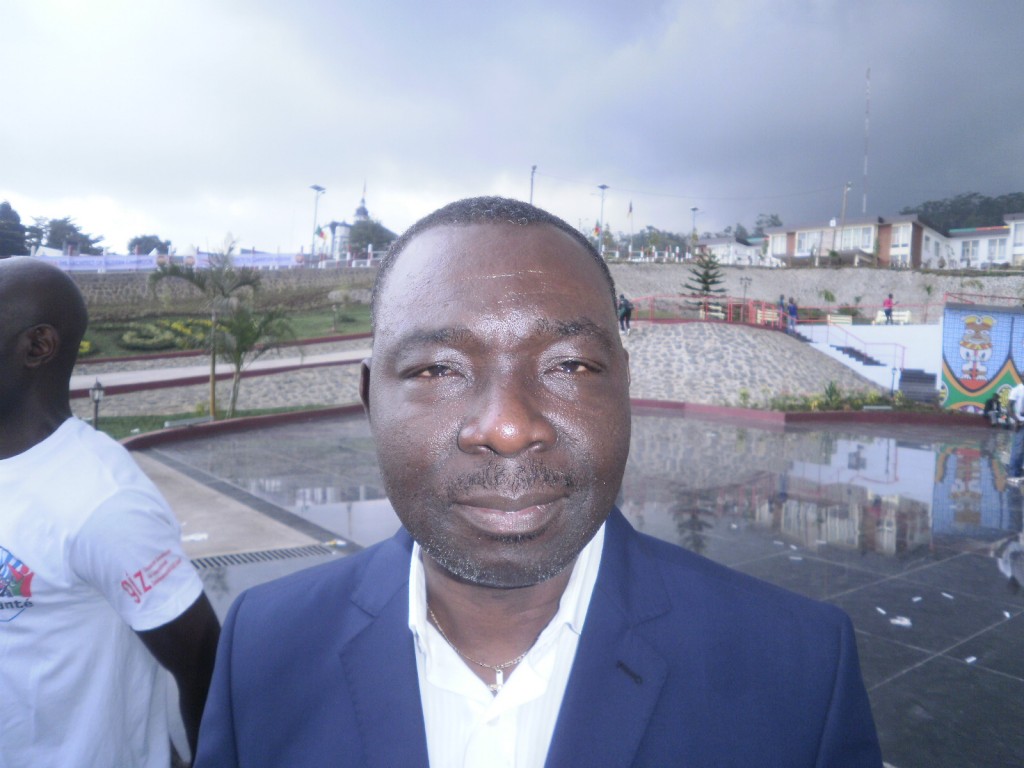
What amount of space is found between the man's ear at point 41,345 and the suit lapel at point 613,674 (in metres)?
1.55

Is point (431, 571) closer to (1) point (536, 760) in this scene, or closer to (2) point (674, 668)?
(1) point (536, 760)

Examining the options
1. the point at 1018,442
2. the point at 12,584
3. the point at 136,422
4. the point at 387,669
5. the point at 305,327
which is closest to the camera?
the point at 387,669

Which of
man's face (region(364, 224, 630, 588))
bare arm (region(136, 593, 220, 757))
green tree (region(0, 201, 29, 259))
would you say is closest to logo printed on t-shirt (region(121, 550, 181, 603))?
bare arm (region(136, 593, 220, 757))

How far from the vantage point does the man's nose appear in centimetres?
105

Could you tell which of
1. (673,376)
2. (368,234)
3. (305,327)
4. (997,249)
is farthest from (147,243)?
(997,249)

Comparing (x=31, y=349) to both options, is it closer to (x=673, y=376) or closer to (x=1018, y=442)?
(x=1018, y=442)

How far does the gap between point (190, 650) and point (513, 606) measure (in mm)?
985

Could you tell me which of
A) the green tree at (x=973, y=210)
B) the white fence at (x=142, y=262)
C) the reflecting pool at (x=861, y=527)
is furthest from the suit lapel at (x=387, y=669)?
the green tree at (x=973, y=210)

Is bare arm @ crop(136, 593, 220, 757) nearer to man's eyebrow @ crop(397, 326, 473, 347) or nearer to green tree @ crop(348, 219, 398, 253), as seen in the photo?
man's eyebrow @ crop(397, 326, 473, 347)

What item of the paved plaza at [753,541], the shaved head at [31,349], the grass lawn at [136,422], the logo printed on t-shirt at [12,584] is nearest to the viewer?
the logo printed on t-shirt at [12,584]

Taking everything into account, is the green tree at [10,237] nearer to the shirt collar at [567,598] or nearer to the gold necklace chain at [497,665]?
the shirt collar at [567,598]

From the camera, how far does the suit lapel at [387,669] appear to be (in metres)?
1.20

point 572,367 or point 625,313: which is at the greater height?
point 625,313

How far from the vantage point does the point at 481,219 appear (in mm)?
1240
